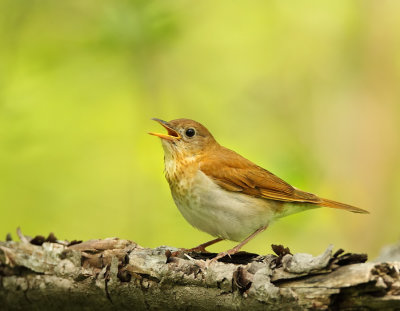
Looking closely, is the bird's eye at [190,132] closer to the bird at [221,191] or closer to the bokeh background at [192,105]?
the bird at [221,191]

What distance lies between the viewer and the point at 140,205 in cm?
703

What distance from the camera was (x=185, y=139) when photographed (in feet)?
18.2

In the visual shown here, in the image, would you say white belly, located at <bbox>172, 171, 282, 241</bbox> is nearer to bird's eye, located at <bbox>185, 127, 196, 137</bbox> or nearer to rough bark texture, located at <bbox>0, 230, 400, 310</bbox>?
rough bark texture, located at <bbox>0, 230, 400, 310</bbox>

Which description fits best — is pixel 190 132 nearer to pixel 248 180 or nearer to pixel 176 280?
pixel 248 180

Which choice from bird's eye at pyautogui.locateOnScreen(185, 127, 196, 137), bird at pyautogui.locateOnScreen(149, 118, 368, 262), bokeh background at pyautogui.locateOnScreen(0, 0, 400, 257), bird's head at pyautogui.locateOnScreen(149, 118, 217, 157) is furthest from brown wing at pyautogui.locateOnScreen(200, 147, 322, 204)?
bokeh background at pyautogui.locateOnScreen(0, 0, 400, 257)

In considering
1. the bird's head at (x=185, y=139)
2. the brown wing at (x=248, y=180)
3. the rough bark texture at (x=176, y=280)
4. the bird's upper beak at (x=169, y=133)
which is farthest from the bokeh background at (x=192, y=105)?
the rough bark texture at (x=176, y=280)

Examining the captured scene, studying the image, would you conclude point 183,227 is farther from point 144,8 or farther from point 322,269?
point 322,269

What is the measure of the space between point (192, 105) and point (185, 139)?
9.73ft

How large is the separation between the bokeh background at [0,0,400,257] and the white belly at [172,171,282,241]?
1068mm

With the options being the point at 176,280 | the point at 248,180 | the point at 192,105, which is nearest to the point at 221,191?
the point at 248,180

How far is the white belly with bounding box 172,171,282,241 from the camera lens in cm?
480

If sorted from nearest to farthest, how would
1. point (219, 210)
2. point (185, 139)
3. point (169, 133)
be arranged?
point (219, 210) → point (185, 139) → point (169, 133)

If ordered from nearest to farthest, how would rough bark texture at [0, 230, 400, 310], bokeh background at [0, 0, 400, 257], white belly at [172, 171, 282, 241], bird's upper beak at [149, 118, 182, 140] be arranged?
1. rough bark texture at [0, 230, 400, 310]
2. white belly at [172, 171, 282, 241]
3. bird's upper beak at [149, 118, 182, 140]
4. bokeh background at [0, 0, 400, 257]

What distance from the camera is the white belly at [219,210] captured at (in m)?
4.80
